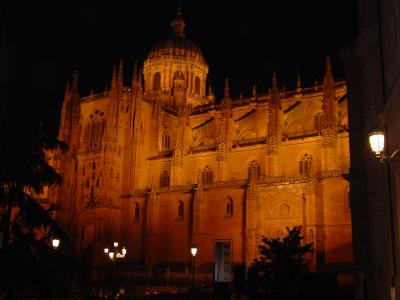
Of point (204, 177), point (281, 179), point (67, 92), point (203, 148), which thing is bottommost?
point (281, 179)

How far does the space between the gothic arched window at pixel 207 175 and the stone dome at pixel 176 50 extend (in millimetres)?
21325

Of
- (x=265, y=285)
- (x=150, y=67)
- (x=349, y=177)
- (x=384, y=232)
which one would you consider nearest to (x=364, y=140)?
(x=349, y=177)

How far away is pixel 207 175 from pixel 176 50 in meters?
22.8

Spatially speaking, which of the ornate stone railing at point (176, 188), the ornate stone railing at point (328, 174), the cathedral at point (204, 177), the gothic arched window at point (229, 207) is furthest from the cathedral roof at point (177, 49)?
the ornate stone railing at point (328, 174)

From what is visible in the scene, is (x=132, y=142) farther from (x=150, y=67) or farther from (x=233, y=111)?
(x=150, y=67)

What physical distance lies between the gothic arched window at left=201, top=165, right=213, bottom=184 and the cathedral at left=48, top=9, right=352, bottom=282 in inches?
4.0

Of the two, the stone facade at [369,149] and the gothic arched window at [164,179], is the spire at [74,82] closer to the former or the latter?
the gothic arched window at [164,179]

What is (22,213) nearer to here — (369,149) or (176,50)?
(369,149)

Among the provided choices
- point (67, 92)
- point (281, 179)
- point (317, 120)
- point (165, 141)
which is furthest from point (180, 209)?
point (67, 92)

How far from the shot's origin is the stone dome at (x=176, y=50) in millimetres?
64119

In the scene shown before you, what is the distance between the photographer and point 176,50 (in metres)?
64.4

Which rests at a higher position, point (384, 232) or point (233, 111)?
point (233, 111)

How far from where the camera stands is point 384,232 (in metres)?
13.3

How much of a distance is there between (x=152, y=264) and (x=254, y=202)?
34.9ft
